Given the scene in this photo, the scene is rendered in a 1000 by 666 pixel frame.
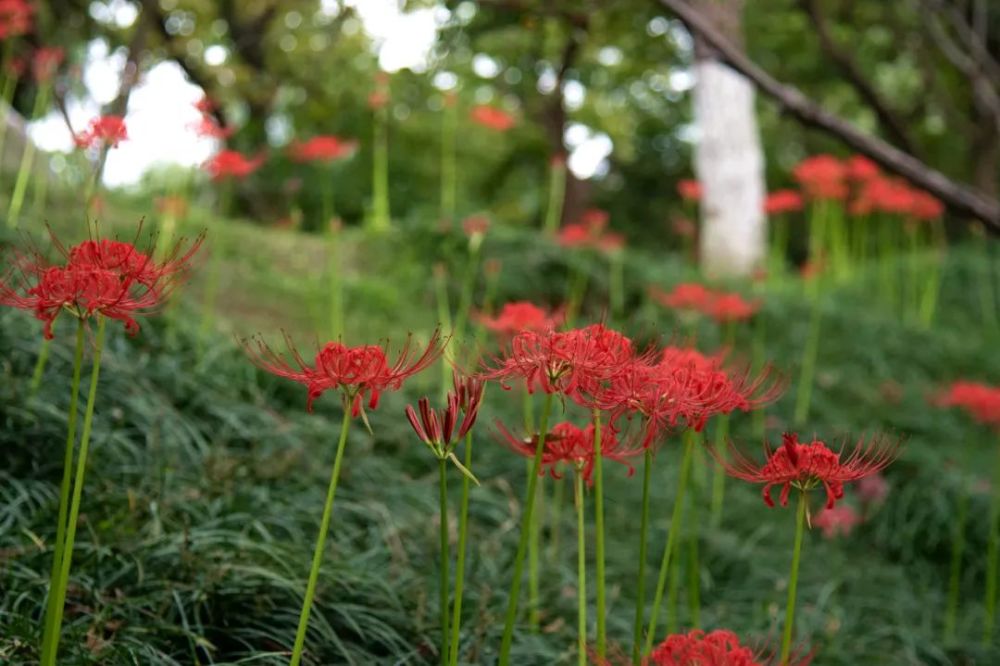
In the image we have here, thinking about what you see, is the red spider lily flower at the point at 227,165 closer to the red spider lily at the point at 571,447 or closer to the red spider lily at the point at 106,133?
the red spider lily at the point at 106,133

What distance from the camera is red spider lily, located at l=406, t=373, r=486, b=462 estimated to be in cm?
144

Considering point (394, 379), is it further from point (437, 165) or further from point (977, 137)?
point (977, 137)

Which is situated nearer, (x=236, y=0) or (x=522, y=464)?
(x=522, y=464)

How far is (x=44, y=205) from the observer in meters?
5.60

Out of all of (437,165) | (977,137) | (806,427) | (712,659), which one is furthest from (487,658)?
(977,137)

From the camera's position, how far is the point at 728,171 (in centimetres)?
871

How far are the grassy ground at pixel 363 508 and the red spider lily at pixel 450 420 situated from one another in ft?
0.90

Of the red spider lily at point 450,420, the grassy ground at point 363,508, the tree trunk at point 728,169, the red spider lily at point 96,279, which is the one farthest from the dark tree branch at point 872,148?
the tree trunk at point 728,169

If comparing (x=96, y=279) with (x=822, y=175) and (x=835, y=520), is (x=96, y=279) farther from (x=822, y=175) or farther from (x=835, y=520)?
(x=822, y=175)

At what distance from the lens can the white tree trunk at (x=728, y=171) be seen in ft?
28.2

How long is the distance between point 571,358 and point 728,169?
7.57 m

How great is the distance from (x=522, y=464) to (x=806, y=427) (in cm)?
181

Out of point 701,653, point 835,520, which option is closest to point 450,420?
point 701,653

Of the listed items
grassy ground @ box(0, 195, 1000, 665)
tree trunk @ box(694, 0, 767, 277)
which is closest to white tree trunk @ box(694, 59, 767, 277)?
tree trunk @ box(694, 0, 767, 277)
